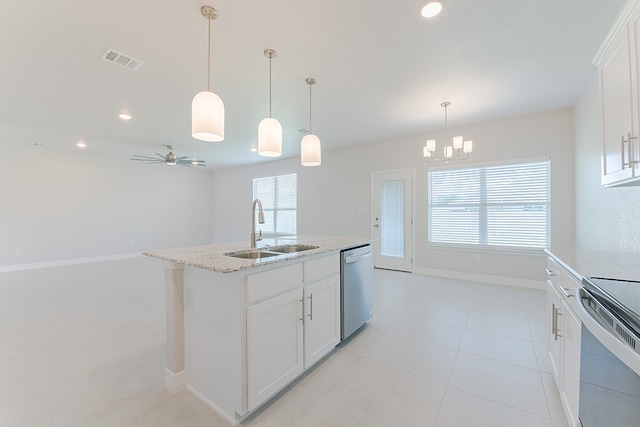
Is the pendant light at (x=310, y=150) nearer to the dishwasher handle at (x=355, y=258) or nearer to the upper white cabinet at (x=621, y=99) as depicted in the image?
the dishwasher handle at (x=355, y=258)

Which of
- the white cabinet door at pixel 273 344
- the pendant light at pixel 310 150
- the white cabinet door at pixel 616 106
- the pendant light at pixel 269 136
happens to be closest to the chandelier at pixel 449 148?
the white cabinet door at pixel 616 106

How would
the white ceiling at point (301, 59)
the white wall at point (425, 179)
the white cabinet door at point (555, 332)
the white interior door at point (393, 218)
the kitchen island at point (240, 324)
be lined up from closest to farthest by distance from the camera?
the kitchen island at point (240, 324) → the white cabinet door at point (555, 332) → the white ceiling at point (301, 59) → the white wall at point (425, 179) → the white interior door at point (393, 218)

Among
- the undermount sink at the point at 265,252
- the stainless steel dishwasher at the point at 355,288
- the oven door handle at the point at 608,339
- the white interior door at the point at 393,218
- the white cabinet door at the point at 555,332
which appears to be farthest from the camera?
the white interior door at the point at 393,218

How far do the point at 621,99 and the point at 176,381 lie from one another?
131 inches

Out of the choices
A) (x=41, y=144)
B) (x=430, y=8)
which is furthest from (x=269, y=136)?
(x=41, y=144)

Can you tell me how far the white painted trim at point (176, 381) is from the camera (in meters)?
1.81

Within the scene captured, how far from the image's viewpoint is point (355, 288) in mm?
2557

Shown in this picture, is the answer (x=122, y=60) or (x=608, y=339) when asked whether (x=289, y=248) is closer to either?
(x=608, y=339)

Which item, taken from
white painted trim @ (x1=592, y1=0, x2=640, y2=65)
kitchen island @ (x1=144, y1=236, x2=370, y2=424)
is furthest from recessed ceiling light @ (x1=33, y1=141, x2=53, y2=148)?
white painted trim @ (x1=592, y1=0, x2=640, y2=65)

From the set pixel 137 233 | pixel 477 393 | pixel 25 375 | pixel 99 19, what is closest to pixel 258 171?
pixel 137 233

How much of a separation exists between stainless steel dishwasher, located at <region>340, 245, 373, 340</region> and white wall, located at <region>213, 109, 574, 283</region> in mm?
2655

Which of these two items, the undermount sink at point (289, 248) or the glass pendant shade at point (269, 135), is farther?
the undermount sink at point (289, 248)

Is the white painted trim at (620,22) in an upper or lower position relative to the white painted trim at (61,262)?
upper

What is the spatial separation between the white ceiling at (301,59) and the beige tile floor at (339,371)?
2637 millimetres
